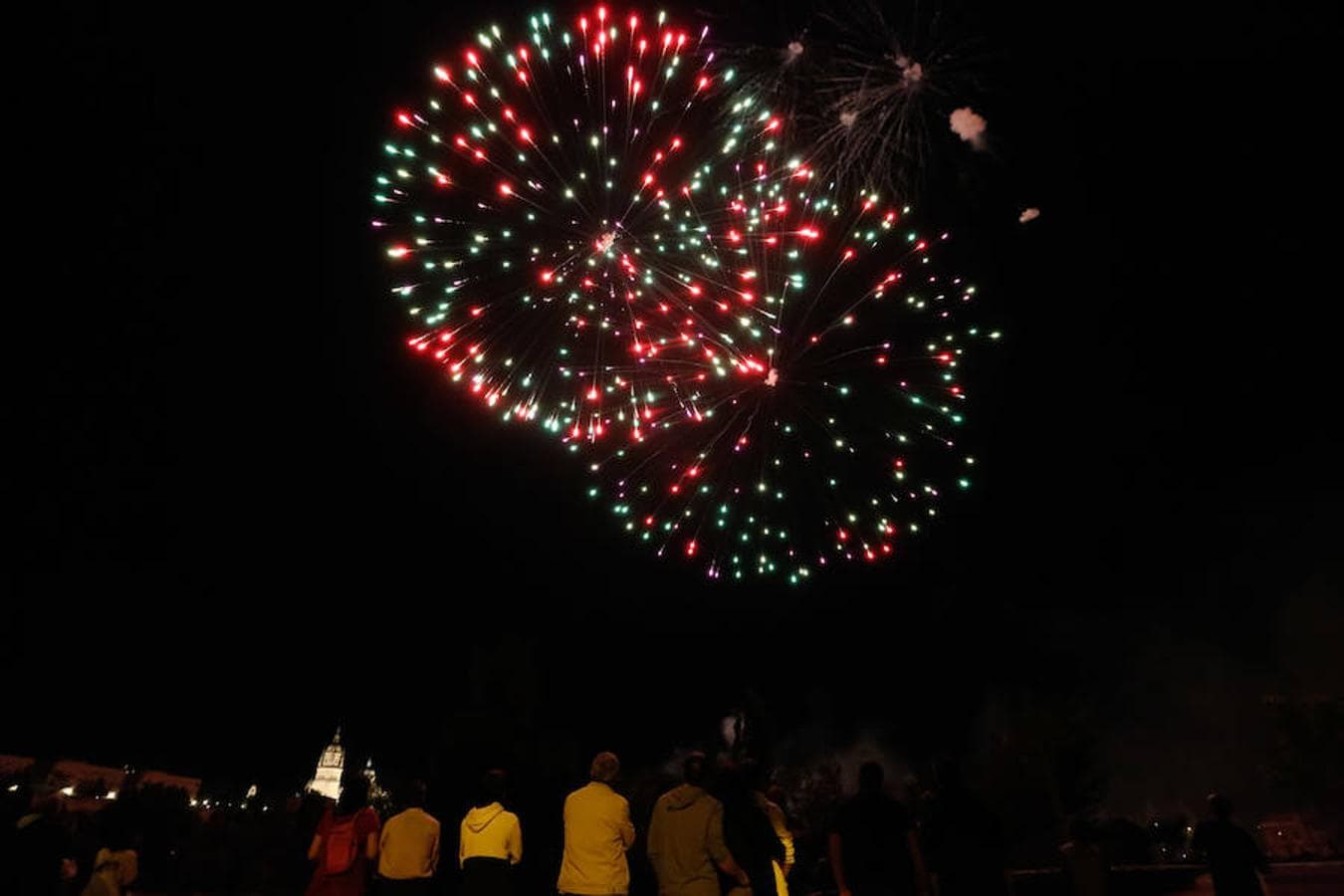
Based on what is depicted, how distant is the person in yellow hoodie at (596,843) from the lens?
15.1 ft

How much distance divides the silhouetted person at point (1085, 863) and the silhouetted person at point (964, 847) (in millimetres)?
2217

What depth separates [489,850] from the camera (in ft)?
16.8

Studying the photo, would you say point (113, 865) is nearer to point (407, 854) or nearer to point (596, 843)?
point (407, 854)

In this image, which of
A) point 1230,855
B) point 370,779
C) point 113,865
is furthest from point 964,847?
point 370,779

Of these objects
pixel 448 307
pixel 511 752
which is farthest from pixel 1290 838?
pixel 448 307

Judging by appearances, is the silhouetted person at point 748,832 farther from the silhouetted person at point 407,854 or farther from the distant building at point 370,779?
the distant building at point 370,779

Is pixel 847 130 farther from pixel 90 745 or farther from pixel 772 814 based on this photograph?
pixel 90 745

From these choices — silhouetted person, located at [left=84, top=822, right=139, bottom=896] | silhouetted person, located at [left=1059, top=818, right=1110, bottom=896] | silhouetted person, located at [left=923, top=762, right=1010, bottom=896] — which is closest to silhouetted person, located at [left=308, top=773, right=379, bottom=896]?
silhouetted person, located at [left=84, top=822, right=139, bottom=896]

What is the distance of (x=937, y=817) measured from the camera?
475 centimetres

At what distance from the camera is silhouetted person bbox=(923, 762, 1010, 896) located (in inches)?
180

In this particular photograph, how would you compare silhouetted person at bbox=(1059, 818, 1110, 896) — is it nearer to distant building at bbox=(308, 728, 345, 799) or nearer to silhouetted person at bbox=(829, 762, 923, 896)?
silhouetted person at bbox=(829, 762, 923, 896)

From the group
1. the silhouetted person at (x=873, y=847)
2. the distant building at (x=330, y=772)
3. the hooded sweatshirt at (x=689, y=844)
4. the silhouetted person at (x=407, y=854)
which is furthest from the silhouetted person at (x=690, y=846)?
the distant building at (x=330, y=772)

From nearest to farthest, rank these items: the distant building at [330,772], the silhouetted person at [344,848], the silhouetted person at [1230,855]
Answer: the silhouetted person at [344,848] → the silhouetted person at [1230,855] → the distant building at [330,772]

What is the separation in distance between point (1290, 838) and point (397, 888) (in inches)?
2318
